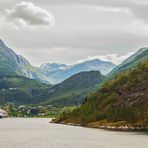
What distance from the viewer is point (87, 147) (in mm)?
180125

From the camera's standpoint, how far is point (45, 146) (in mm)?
183250

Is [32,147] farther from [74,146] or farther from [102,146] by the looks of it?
[102,146]

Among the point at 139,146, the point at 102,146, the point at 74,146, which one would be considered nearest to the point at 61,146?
the point at 74,146

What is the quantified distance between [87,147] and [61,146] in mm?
12083

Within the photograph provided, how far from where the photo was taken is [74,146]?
603ft

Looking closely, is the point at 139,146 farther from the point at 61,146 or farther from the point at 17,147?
the point at 17,147

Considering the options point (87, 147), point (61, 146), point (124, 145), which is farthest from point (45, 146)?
point (124, 145)

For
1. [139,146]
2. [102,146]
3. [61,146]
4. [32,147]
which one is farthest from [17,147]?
[139,146]

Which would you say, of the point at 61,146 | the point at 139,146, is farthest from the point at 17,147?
the point at 139,146

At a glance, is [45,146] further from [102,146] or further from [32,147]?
[102,146]

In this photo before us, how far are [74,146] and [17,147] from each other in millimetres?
25071

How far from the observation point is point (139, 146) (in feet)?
601

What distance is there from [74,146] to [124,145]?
2285 cm

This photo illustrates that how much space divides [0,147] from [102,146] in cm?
4445
